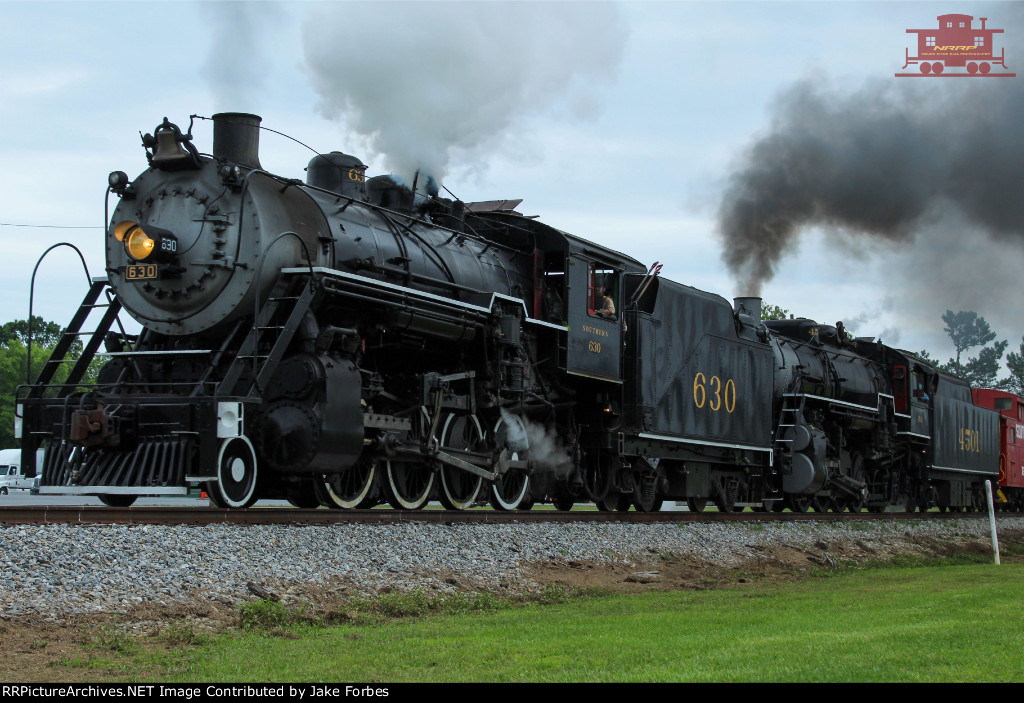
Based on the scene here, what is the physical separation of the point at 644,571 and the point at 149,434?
534 centimetres

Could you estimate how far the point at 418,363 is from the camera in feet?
44.9

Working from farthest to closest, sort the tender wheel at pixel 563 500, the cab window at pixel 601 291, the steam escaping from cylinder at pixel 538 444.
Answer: the tender wheel at pixel 563 500, the cab window at pixel 601 291, the steam escaping from cylinder at pixel 538 444

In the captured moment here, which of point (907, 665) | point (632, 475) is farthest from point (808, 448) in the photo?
point (907, 665)

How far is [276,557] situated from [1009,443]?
2947 cm

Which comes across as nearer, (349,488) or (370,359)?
(349,488)

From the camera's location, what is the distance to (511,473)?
14.9 meters

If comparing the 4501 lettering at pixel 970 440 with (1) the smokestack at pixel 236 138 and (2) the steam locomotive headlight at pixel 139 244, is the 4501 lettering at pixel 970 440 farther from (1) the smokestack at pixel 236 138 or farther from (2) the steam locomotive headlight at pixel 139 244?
(2) the steam locomotive headlight at pixel 139 244

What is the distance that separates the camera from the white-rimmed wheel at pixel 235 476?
413 inches

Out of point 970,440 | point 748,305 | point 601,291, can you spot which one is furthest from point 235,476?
point 970,440

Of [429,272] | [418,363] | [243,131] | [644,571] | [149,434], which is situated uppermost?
[243,131]

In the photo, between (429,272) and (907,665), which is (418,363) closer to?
(429,272)

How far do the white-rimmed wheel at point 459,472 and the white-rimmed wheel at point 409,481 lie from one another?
323 millimetres

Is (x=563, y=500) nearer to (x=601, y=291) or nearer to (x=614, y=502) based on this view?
(x=614, y=502)

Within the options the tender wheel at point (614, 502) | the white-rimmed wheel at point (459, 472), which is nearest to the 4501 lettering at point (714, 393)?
the tender wheel at point (614, 502)
